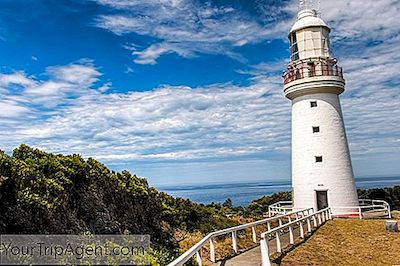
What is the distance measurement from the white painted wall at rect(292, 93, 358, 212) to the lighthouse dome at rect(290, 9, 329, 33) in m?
4.10

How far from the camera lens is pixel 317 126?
2130 centimetres

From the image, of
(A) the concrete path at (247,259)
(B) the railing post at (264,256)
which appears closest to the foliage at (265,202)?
(A) the concrete path at (247,259)

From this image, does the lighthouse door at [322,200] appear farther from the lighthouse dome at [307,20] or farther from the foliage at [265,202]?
the lighthouse dome at [307,20]

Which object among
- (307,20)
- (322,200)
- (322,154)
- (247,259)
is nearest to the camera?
(247,259)

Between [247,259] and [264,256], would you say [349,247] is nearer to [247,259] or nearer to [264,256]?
[247,259]

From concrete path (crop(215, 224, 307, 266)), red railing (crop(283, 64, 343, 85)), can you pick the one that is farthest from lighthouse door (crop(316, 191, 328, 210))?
concrete path (crop(215, 224, 307, 266))

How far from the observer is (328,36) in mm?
22797

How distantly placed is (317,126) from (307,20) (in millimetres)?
6307

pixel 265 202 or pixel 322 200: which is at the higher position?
pixel 322 200

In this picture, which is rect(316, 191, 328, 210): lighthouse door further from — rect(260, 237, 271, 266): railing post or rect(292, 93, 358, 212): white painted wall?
rect(260, 237, 271, 266): railing post

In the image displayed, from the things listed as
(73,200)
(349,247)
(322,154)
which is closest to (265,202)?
(322,154)

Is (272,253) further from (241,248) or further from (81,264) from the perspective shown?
(81,264)

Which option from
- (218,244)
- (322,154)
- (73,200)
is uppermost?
(322,154)

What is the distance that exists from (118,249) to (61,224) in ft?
3.29
